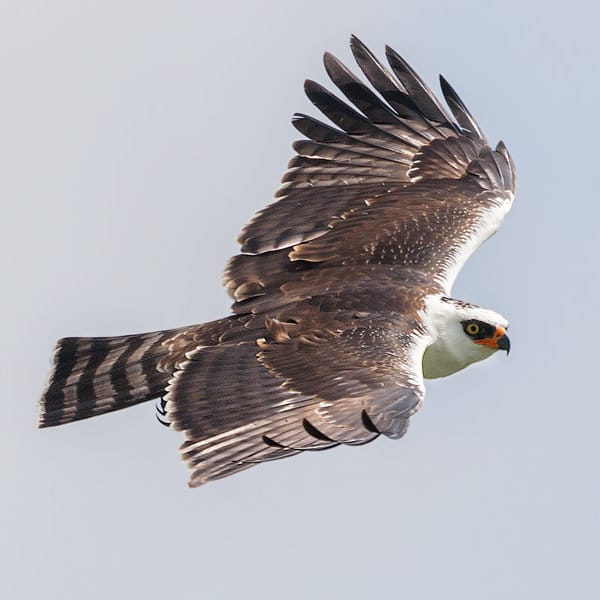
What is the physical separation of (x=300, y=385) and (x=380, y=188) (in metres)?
3.27

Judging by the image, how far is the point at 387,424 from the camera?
1126 cm

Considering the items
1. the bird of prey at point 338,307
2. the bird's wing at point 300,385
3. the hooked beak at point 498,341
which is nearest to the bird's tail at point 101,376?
the bird of prey at point 338,307

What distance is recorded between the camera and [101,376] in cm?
1366

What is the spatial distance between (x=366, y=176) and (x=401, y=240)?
98 cm

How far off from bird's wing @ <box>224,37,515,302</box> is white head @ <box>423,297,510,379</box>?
505 millimetres

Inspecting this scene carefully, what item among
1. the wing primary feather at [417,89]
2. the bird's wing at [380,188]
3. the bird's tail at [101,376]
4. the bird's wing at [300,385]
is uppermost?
the wing primary feather at [417,89]

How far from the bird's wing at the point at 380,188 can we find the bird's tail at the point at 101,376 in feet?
2.83

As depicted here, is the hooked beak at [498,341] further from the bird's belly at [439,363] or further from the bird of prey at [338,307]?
the bird's belly at [439,363]

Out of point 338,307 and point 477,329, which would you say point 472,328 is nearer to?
point 477,329

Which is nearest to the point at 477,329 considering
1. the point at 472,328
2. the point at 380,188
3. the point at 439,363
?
the point at 472,328

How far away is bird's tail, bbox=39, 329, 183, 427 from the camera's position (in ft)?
43.9

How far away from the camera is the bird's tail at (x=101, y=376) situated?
1338 centimetres

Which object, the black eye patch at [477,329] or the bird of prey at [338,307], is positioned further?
the black eye patch at [477,329]

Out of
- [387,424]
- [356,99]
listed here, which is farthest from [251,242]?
[387,424]
